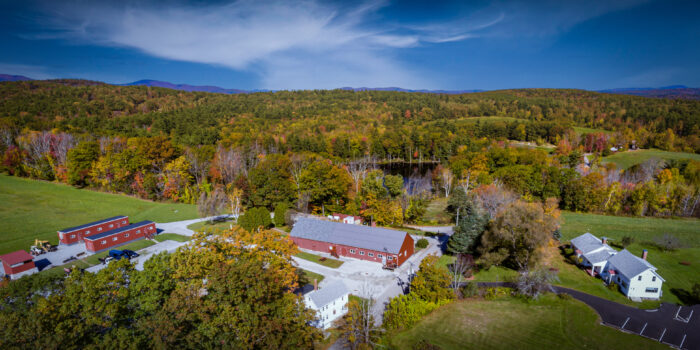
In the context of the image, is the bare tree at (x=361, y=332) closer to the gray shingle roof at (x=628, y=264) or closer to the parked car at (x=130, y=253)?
the gray shingle roof at (x=628, y=264)

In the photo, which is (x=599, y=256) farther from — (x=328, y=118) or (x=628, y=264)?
(x=328, y=118)

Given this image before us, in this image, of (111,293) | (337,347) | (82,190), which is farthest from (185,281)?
(82,190)

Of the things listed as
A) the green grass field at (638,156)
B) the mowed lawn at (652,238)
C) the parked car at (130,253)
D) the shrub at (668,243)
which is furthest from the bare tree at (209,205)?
the green grass field at (638,156)

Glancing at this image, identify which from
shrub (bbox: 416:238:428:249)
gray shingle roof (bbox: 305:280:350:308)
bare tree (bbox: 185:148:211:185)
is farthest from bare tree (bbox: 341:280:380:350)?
bare tree (bbox: 185:148:211:185)

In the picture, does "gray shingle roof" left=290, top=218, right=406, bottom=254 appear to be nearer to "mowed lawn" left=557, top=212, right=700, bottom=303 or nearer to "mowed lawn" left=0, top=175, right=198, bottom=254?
"mowed lawn" left=557, top=212, right=700, bottom=303

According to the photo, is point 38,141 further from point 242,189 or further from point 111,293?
point 111,293

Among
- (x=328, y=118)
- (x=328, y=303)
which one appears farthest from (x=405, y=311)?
(x=328, y=118)

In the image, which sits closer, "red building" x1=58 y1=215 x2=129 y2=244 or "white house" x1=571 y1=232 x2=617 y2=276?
"white house" x1=571 y1=232 x2=617 y2=276
